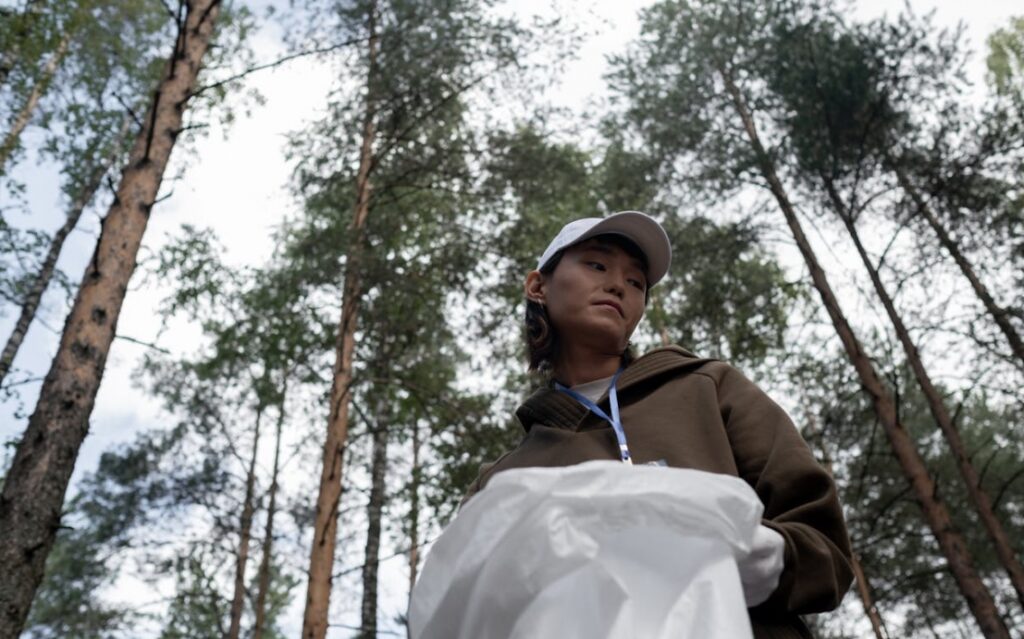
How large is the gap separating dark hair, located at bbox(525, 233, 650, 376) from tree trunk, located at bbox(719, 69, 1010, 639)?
21.1 ft

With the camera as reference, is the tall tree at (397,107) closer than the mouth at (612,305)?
No

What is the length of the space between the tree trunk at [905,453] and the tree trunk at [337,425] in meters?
5.24

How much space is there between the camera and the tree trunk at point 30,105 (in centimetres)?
1184

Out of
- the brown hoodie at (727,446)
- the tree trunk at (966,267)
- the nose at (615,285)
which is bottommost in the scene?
the brown hoodie at (727,446)

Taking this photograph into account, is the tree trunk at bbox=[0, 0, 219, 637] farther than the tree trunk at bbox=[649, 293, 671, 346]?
No

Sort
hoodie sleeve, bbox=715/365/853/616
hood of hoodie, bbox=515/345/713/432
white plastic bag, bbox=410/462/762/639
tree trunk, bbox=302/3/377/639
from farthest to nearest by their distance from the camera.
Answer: tree trunk, bbox=302/3/377/639
hood of hoodie, bbox=515/345/713/432
hoodie sleeve, bbox=715/365/853/616
white plastic bag, bbox=410/462/762/639

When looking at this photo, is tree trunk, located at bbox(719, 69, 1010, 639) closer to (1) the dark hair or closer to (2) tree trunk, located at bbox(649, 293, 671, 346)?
(2) tree trunk, located at bbox(649, 293, 671, 346)

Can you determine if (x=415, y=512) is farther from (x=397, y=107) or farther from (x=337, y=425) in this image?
(x=397, y=107)

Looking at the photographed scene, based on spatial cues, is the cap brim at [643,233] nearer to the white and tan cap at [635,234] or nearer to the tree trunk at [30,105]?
the white and tan cap at [635,234]

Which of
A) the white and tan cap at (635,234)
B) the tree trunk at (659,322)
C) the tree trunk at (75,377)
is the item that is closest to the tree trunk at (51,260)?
the tree trunk at (75,377)

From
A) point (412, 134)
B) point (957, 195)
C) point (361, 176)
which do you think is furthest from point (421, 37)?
point (957, 195)

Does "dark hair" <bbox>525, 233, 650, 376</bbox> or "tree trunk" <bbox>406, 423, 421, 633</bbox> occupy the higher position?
"tree trunk" <bbox>406, 423, 421, 633</bbox>

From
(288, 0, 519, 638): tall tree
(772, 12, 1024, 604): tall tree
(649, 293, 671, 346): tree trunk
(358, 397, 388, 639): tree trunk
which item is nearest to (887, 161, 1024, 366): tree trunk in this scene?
(772, 12, 1024, 604): tall tree

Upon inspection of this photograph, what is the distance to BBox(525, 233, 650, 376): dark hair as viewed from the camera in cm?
243
